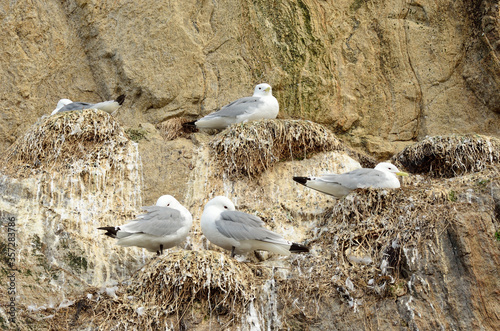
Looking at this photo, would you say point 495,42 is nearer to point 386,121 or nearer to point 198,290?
point 386,121

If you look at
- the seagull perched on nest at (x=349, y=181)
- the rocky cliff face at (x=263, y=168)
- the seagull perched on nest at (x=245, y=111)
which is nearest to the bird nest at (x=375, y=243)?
the rocky cliff face at (x=263, y=168)

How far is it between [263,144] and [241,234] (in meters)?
1.82

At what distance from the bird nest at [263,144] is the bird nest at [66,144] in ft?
4.28

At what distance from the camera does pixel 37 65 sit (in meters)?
10.4

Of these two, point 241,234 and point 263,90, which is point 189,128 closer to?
point 263,90

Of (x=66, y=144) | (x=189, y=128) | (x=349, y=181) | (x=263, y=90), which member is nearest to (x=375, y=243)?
(x=349, y=181)

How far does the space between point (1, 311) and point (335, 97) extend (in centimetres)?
573

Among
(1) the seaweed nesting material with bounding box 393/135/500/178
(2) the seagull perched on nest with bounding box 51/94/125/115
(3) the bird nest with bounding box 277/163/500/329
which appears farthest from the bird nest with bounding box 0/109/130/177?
(1) the seaweed nesting material with bounding box 393/135/500/178

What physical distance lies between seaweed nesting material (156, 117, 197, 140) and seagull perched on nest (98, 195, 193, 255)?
237 cm

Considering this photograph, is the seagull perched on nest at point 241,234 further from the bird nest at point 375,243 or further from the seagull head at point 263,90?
the seagull head at point 263,90

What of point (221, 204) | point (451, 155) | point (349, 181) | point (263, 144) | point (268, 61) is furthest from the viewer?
point (268, 61)

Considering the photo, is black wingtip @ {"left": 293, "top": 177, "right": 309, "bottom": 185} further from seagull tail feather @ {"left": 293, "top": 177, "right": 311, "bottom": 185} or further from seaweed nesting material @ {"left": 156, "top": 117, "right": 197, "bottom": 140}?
seaweed nesting material @ {"left": 156, "top": 117, "right": 197, "bottom": 140}

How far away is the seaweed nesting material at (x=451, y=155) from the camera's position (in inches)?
345

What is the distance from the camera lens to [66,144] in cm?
867
